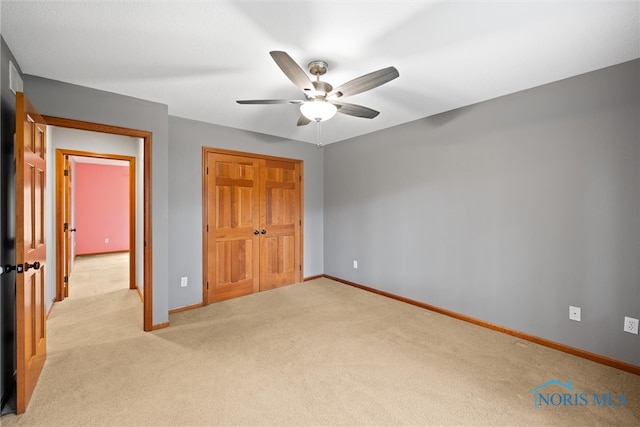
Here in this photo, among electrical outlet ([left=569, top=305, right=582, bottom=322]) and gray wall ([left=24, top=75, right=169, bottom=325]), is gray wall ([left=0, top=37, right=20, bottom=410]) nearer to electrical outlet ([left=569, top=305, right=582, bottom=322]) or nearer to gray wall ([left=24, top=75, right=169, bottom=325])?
gray wall ([left=24, top=75, right=169, bottom=325])

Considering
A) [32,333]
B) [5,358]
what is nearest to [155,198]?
[32,333]

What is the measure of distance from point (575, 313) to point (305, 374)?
91.2 inches

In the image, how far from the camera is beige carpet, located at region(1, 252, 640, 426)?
1.71 metres

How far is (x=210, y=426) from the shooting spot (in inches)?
63.7

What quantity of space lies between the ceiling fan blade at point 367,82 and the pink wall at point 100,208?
749 centimetres

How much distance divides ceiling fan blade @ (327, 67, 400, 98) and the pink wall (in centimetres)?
749

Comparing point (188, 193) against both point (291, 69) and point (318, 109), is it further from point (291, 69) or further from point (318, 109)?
point (291, 69)

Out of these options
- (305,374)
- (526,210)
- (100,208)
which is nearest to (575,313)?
(526,210)

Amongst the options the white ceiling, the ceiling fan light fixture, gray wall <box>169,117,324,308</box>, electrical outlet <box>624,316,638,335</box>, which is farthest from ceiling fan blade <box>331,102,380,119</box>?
electrical outlet <box>624,316,638,335</box>

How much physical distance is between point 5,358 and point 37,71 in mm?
2095

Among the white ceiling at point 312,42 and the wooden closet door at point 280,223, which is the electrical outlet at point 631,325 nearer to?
the white ceiling at point 312,42

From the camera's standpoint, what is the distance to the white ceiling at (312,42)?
62.0 inches

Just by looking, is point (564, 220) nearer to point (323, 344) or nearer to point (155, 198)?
point (323, 344)

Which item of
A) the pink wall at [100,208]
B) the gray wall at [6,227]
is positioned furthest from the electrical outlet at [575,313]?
the pink wall at [100,208]
